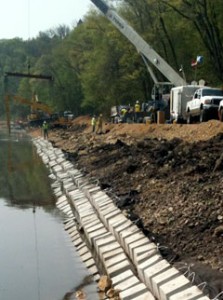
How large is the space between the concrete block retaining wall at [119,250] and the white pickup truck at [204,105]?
939cm

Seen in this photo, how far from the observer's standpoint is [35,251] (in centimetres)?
1473

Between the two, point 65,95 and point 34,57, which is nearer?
point 65,95

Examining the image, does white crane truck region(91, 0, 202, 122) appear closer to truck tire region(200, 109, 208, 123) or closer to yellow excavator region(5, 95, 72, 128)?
truck tire region(200, 109, 208, 123)

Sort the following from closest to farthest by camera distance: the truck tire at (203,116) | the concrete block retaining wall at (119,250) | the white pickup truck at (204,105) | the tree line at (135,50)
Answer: the concrete block retaining wall at (119,250)
the white pickup truck at (204,105)
the truck tire at (203,116)
the tree line at (135,50)

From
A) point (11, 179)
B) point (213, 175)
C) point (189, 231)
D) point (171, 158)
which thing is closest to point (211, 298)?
point (189, 231)

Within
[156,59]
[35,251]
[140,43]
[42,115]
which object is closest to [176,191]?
[35,251]

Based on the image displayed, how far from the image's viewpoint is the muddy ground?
1041 centimetres

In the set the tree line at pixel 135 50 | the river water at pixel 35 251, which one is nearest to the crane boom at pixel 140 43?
the tree line at pixel 135 50

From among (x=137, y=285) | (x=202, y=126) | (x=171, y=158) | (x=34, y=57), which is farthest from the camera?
(x=34, y=57)

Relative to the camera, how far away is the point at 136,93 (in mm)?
58156

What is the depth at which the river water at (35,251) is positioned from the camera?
1167 centimetres

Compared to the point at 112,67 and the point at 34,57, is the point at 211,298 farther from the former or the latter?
the point at 34,57

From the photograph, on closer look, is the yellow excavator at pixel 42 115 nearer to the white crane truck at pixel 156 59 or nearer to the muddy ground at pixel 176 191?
the white crane truck at pixel 156 59

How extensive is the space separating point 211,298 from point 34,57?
120 meters
